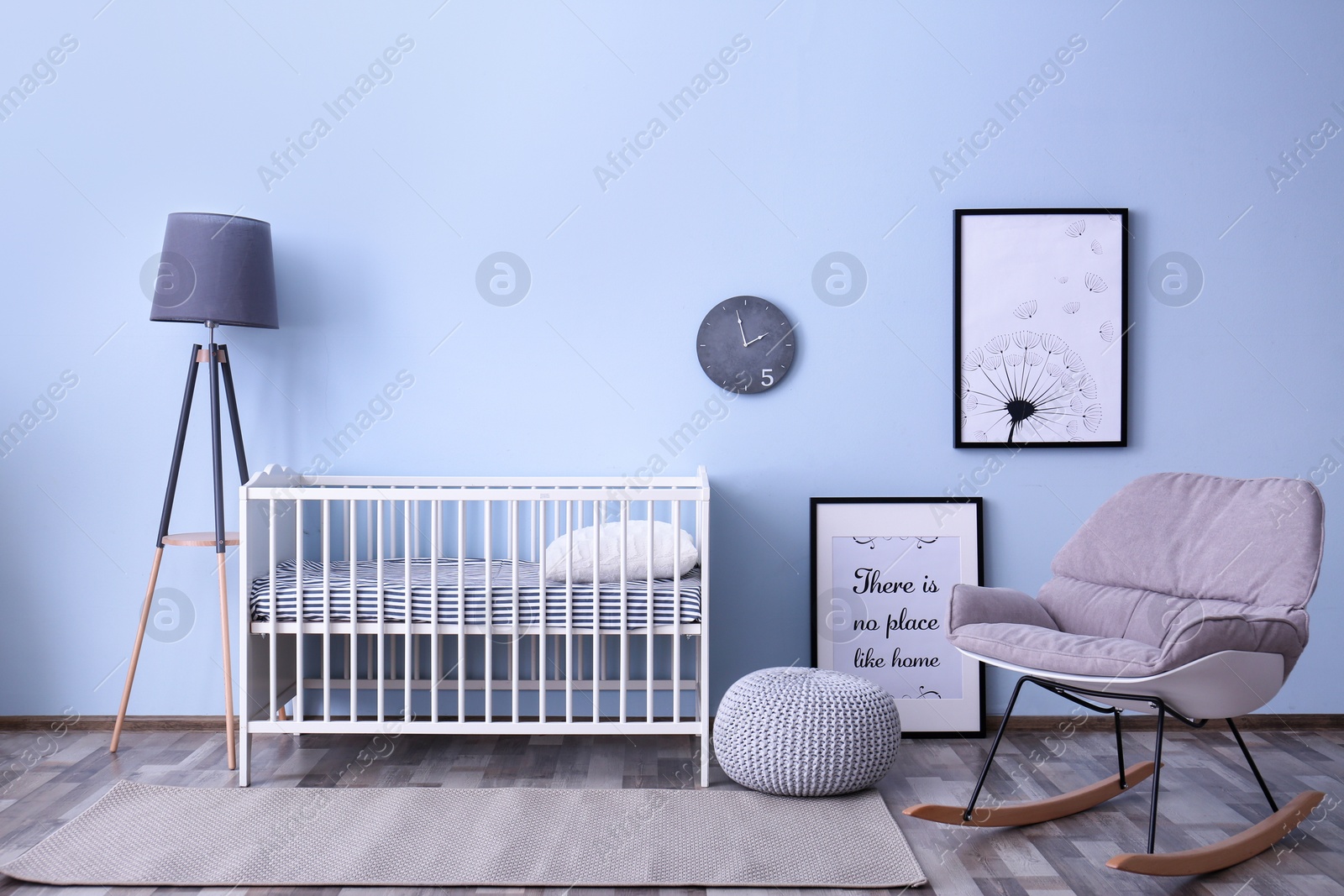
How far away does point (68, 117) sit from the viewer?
2.65 meters

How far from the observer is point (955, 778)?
2297 mm

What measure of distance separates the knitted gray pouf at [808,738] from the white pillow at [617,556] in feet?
1.20

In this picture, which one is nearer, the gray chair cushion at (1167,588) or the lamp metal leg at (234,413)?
the gray chair cushion at (1167,588)

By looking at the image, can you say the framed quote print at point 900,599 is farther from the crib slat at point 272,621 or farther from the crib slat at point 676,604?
the crib slat at point 272,621

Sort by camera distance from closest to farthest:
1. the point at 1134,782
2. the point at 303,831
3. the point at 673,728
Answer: the point at 303,831 → the point at 1134,782 → the point at 673,728

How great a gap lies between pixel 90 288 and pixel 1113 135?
303 centimetres

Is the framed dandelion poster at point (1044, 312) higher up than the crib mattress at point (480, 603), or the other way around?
the framed dandelion poster at point (1044, 312)

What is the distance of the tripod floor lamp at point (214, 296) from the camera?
233cm

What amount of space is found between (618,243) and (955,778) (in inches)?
67.9

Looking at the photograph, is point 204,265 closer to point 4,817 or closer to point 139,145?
point 139,145

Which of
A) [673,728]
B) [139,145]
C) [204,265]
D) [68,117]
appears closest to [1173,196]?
[673,728]

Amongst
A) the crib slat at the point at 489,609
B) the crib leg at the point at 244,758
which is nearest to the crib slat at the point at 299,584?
the crib leg at the point at 244,758

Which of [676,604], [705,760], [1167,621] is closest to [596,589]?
[676,604]

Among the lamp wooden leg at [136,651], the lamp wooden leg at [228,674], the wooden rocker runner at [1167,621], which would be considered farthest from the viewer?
the lamp wooden leg at [136,651]
